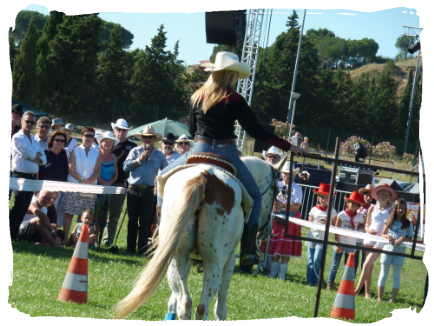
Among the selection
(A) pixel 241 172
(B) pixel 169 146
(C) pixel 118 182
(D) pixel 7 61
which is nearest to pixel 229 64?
(A) pixel 241 172

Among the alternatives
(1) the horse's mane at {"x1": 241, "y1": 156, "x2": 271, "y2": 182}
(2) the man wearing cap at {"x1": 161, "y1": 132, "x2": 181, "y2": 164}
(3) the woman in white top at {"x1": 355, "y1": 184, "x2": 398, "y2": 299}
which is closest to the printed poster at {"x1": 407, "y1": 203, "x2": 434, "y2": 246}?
(3) the woman in white top at {"x1": 355, "y1": 184, "x2": 398, "y2": 299}

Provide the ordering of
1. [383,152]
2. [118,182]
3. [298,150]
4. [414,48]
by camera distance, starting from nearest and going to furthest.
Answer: [298,150] < [118,182] < [414,48] < [383,152]

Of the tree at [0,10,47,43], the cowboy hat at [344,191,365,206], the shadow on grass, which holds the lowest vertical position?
the shadow on grass

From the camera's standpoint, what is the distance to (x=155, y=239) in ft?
14.7

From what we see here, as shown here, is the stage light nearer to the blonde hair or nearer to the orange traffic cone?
the orange traffic cone

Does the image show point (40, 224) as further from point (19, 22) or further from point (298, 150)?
point (19, 22)

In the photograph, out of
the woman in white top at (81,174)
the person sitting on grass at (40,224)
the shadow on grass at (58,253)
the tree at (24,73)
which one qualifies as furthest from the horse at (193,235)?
the tree at (24,73)

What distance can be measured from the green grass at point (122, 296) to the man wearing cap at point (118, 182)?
0.50m

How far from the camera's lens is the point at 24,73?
112 feet

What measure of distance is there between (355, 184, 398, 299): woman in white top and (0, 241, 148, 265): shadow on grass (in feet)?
12.8

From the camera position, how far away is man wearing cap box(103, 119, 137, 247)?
32.3 ft

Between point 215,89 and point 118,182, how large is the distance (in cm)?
616

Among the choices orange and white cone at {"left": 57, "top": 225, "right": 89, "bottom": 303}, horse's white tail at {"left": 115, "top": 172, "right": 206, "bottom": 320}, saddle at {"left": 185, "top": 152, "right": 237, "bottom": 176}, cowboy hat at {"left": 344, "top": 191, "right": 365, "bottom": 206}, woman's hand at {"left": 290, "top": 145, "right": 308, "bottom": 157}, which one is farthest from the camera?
cowboy hat at {"left": 344, "top": 191, "right": 365, "bottom": 206}

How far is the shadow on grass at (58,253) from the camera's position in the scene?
25.7 feet
